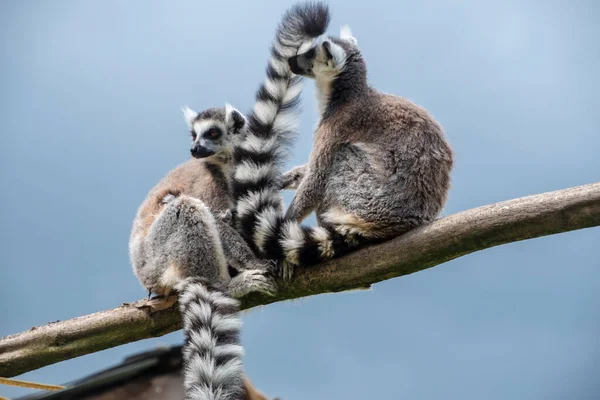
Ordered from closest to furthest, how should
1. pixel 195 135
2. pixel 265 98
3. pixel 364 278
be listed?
pixel 364 278, pixel 265 98, pixel 195 135

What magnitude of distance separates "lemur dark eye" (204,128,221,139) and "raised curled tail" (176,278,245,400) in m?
1.52

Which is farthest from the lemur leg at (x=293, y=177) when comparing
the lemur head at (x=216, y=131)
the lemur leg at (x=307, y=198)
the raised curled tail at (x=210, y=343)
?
the raised curled tail at (x=210, y=343)

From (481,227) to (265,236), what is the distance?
153 cm

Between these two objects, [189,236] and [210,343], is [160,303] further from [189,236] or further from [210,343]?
[210,343]

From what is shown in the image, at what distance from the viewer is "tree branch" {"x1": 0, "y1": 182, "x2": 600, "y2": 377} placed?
171 inches

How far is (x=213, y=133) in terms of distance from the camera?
5.88 metres

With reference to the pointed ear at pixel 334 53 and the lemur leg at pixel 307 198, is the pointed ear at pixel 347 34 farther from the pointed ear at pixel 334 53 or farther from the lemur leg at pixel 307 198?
the lemur leg at pixel 307 198

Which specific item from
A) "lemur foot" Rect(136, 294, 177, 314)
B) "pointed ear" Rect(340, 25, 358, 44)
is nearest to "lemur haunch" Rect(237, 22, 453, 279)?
"pointed ear" Rect(340, 25, 358, 44)

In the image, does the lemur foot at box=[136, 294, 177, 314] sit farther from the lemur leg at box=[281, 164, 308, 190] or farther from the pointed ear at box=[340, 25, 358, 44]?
the pointed ear at box=[340, 25, 358, 44]

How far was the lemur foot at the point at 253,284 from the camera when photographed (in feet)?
15.9

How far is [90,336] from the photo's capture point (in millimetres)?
5062

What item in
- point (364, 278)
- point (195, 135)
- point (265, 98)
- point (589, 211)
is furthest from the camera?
point (195, 135)

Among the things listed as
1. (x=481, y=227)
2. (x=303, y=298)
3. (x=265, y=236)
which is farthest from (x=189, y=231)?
(x=481, y=227)

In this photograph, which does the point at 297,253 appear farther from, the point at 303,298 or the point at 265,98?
the point at 265,98
